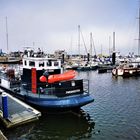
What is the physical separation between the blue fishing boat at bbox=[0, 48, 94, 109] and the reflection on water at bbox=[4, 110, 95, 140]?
81cm

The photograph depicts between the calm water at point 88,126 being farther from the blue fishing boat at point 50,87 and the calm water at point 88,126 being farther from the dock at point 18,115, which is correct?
the blue fishing boat at point 50,87

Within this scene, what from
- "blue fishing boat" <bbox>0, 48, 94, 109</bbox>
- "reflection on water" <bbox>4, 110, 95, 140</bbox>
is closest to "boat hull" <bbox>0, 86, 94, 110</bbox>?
"blue fishing boat" <bbox>0, 48, 94, 109</bbox>

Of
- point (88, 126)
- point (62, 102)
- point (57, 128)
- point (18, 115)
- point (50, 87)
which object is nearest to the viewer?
point (57, 128)

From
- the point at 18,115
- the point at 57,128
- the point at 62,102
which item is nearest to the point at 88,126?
the point at 57,128

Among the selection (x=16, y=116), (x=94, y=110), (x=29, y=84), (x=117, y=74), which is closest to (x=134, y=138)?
(x=94, y=110)

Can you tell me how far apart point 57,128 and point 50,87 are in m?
4.23

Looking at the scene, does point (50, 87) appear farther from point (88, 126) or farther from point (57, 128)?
point (88, 126)

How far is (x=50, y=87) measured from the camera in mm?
17297

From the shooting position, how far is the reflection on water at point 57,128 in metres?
12.6

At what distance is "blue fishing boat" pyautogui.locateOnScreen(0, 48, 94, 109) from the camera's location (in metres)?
15.4

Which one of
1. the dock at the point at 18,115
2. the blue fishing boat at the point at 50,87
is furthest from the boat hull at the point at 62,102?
the dock at the point at 18,115

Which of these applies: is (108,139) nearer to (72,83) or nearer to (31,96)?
(72,83)

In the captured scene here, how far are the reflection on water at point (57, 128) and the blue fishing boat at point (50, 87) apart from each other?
0.81 meters

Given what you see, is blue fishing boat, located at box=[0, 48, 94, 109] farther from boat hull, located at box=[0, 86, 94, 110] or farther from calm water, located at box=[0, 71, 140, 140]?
calm water, located at box=[0, 71, 140, 140]
